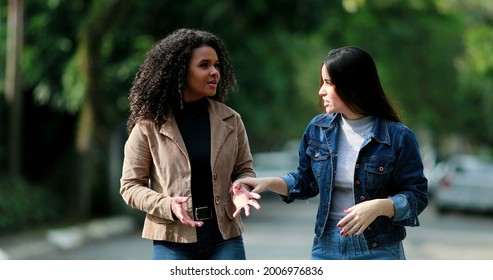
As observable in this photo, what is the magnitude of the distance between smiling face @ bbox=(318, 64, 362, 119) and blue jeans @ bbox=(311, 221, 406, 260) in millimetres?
432

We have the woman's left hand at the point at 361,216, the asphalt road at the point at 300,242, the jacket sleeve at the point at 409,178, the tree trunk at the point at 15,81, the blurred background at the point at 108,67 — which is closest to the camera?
the woman's left hand at the point at 361,216

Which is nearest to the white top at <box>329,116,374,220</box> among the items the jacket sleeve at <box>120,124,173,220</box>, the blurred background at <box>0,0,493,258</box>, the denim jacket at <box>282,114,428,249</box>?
the denim jacket at <box>282,114,428,249</box>

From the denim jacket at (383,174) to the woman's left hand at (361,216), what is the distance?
8cm

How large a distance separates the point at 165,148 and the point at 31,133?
16446mm

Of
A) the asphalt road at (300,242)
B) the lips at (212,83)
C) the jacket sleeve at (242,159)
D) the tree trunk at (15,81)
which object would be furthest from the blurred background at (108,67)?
the lips at (212,83)

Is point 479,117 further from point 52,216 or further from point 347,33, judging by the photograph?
point 52,216

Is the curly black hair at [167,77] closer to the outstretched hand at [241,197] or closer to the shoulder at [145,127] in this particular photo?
the shoulder at [145,127]

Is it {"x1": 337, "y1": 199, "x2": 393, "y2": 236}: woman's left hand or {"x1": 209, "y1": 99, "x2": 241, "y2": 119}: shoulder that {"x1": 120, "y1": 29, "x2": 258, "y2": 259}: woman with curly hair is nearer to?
{"x1": 209, "y1": 99, "x2": 241, "y2": 119}: shoulder

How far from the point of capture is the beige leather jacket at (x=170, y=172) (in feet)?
13.0

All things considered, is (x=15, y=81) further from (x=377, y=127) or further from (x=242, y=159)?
(x=377, y=127)

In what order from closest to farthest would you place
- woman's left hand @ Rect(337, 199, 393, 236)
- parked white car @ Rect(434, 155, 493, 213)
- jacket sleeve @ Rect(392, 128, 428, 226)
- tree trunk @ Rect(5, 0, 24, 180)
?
1. woman's left hand @ Rect(337, 199, 393, 236)
2. jacket sleeve @ Rect(392, 128, 428, 226)
3. tree trunk @ Rect(5, 0, 24, 180)
4. parked white car @ Rect(434, 155, 493, 213)

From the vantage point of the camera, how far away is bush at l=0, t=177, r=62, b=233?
1485 cm

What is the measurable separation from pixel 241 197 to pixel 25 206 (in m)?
12.4

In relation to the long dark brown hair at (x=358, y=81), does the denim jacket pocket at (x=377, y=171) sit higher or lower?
lower
